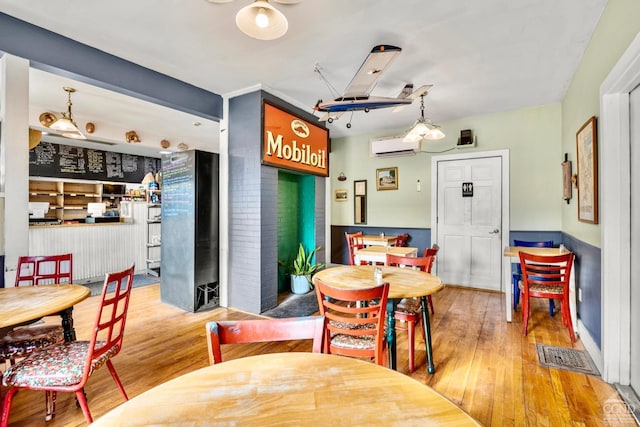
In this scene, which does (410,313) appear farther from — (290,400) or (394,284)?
(290,400)

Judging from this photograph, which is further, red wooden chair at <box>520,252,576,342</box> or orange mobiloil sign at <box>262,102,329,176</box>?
orange mobiloil sign at <box>262,102,329,176</box>

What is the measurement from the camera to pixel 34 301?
1.82m

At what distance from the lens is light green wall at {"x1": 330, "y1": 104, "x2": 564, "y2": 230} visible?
14.2 feet

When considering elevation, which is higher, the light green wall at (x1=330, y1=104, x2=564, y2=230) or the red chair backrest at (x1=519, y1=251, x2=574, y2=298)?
the light green wall at (x1=330, y1=104, x2=564, y2=230)

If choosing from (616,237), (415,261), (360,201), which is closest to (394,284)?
(415,261)

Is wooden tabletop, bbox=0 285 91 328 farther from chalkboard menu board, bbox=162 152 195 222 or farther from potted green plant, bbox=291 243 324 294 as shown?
potted green plant, bbox=291 243 324 294

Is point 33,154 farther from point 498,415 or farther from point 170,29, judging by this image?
point 498,415

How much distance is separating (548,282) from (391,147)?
10.4 feet

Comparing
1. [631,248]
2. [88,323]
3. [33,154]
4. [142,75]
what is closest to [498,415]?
[631,248]

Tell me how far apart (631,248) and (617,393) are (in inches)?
40.1

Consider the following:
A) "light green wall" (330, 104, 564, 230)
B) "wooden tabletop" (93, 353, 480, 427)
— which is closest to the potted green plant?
"light green wall" (330, 104, 564, 230)

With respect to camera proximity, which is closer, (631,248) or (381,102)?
(631,248)

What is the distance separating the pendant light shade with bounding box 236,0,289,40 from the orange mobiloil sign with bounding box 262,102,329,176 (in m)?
1.82

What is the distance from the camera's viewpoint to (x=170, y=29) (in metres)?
2.54
